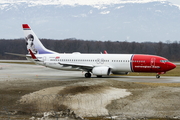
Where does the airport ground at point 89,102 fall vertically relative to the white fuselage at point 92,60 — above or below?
below

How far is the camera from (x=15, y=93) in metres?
29.5

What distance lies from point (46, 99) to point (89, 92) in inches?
162

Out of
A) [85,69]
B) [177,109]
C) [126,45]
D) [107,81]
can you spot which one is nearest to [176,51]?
[126,45]

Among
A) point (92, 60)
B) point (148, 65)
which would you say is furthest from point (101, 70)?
point (148, 65)

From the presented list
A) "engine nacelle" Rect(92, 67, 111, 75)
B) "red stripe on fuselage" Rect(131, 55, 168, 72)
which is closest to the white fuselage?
"red stripe on fuselage" Rect(131, 55, 168, 72)

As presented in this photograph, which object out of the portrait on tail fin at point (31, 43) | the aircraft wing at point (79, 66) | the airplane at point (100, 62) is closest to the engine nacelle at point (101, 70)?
the airplane at point (100, 62)

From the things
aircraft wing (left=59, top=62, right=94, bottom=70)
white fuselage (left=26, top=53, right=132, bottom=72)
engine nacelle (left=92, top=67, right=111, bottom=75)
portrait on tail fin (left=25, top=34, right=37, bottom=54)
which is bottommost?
engine nacelle (left=92, top=67, right=111, bottom=75)

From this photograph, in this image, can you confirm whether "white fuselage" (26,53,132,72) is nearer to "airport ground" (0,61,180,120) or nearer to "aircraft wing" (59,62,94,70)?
"aircraft wing" (59,62,94,70)

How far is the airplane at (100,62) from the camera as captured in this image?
155 feet

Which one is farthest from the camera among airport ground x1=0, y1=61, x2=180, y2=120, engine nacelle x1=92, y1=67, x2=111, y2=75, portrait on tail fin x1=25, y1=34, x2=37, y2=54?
portrait on tail fin x1=25, y1=34, x2=37, y2=54

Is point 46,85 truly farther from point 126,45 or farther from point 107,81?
point 126,45

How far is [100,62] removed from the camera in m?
49.6

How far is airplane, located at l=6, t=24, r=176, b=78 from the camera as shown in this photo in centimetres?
4731

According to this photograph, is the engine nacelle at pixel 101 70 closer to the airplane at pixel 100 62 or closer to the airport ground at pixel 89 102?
the airplane at pixel 100 62
